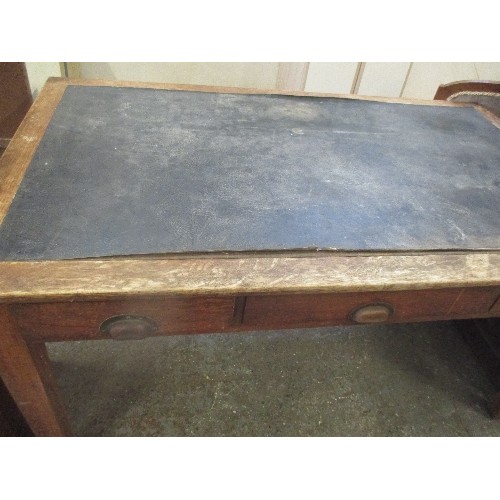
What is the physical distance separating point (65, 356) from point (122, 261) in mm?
935

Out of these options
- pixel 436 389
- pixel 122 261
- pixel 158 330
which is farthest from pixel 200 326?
pixel 436 389

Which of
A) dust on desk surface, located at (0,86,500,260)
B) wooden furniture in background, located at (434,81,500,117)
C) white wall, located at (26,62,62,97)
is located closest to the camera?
dust on desk surface, located at (0,86,500,260)

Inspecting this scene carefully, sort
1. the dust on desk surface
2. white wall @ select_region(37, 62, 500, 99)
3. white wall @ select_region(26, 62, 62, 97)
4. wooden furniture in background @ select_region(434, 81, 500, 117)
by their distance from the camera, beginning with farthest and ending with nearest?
white wall @ select_region(37, 62, 500, 99)
white wall @ select_region(26, 62, 62, 97)
wooden furniture in background @ select_region(434, 81, 500, 117)
the dust on desk surface

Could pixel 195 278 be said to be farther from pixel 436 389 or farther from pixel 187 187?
pixel 436 389

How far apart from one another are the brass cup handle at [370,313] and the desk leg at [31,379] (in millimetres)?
666

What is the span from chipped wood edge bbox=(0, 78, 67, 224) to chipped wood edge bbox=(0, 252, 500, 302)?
7.9 inches

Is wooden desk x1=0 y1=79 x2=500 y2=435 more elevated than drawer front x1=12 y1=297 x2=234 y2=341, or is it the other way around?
wooden desk x1=0 y1=79 x2=500 y2=435

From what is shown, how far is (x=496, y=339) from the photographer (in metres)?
1.53

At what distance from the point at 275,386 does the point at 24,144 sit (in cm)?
112

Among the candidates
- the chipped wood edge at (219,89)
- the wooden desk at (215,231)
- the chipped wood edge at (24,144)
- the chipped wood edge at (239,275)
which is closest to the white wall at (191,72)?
the chipped wood edge at (219,89)

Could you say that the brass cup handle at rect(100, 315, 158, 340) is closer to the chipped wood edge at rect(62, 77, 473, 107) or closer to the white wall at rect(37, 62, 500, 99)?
the chipped wood edge at rect(62, 77, 473, 107)

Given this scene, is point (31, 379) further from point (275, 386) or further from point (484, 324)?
point (484, 324)

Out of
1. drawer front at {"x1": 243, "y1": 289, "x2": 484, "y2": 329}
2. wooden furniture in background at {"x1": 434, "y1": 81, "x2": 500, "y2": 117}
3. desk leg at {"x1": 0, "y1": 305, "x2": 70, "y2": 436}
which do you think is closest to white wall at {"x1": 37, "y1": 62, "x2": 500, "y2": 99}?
wooden furniture in background at {"x1": 434, "y1": 81, "x2": 500, "y2": 117}

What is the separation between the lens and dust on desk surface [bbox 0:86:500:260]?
0.77 meters
